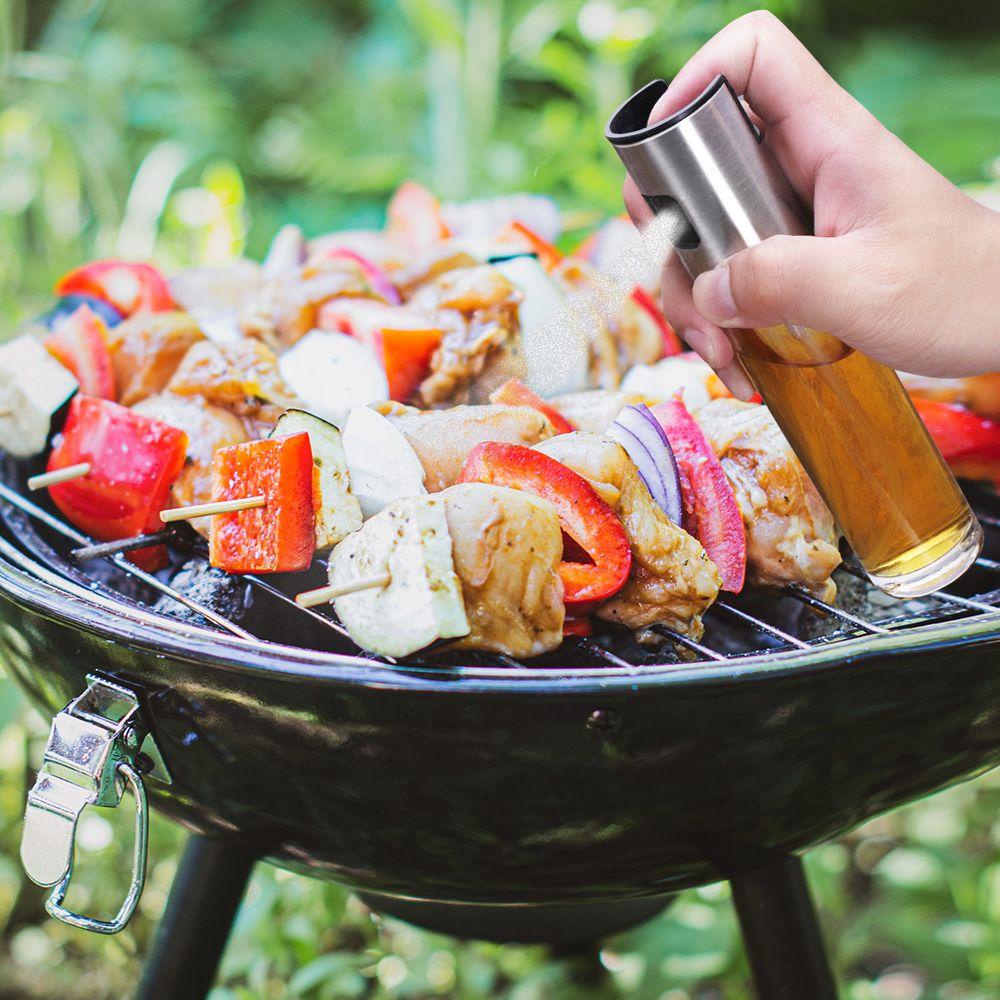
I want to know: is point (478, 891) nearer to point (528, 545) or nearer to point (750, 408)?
point (528, 545)

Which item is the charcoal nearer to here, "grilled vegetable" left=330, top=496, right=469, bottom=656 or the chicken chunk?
"grilled vegetable" left=330, top=496, right=469, bottom=656

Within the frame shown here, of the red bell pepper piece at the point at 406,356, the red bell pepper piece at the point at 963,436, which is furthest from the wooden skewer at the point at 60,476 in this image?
the red bell pepper piece at the point at 963,436

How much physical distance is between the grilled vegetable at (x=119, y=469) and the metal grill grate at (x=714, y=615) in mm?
51

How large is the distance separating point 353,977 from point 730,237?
1.96 m

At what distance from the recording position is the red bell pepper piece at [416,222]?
2660 millimetres

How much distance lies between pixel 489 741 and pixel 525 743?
40 mm

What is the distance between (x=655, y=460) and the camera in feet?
5.00

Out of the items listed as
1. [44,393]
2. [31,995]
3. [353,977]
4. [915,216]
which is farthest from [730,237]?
[31,995]

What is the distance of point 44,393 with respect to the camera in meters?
1.79

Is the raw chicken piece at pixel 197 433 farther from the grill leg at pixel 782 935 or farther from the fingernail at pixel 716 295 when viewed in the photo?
the grill leg at pixel 782 935

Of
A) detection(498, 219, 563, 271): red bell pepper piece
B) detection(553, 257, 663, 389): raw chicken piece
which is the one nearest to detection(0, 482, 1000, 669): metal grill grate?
detection(553, 257, 663, 389): raw chicken piece

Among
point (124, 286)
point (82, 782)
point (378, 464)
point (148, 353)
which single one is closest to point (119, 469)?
point (148, 353)

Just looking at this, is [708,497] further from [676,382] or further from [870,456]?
[676,382]

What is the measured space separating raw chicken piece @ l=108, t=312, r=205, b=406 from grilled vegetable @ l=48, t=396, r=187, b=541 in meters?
0.17
